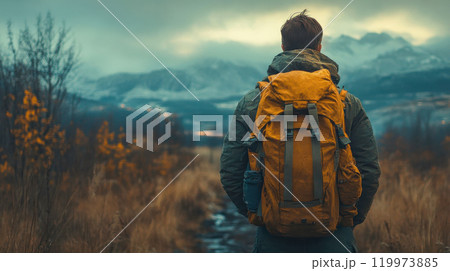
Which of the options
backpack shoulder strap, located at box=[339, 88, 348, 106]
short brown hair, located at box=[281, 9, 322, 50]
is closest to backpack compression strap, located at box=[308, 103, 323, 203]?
backpack shoulder strap, located at box=[339, 88, 348, 106]

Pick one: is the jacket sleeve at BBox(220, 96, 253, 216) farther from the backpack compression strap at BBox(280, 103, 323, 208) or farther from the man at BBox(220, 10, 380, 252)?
the backpack compression strap at BBox(280, 103, 323, 208)

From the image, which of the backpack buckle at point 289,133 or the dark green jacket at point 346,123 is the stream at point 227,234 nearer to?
the dark green jacket at point 346,123

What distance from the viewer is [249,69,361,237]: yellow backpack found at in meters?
1.93

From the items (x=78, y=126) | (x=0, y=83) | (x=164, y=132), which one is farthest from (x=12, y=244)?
(x=164, y=132)

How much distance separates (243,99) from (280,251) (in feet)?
2.77

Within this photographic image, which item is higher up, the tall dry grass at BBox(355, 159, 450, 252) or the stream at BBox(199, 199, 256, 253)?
the tall dry grass at BBox(355, 159, 450, 252)

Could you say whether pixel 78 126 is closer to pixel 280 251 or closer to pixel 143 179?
pixel 143 179

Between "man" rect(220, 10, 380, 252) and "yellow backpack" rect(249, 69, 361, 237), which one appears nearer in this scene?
"yellow backpack" rect(249, 69, 361, 237)

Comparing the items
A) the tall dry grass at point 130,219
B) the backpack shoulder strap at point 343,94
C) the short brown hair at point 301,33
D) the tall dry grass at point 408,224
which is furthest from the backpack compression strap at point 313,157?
the tall dry grass at point 130,219

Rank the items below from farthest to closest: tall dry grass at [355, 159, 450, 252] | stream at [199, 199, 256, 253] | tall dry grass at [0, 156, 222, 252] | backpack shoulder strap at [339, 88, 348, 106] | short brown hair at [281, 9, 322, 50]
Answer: stream at [199, 199, 256, 253] → tall dry grass at [0, 156, 222, 252] → tall dry grass at [355, 159, 450, 252] → short brown hair at [281, 9, 322, 50] → backpack shoulder strap at [339, 88, 348, 106]

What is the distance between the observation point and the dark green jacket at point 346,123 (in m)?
2.12

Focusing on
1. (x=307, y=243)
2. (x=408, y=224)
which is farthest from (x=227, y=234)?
(x=307, y=243)

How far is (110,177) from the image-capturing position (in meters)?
8.04

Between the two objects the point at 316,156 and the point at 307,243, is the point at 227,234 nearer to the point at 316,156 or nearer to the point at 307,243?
the point at 307,243
